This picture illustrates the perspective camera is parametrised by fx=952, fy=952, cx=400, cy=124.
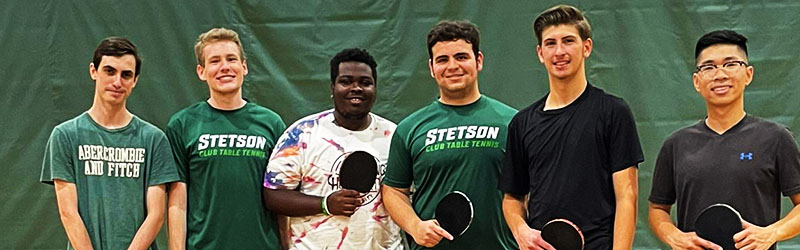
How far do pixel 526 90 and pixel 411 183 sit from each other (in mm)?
2449

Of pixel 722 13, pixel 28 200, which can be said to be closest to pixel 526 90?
pixel 722 13

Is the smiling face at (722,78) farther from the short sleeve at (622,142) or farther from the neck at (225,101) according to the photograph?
the neck at (225,101)

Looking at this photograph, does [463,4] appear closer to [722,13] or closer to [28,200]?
[722,13]

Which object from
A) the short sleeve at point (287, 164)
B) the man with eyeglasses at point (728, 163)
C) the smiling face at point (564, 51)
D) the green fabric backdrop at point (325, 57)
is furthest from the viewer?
the green fabric backdrop at point (325, 57)

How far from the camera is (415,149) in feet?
15.1

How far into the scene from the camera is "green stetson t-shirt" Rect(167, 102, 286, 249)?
4883mm

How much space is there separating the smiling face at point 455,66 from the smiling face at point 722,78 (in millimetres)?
1058

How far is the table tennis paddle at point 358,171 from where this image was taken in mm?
4453

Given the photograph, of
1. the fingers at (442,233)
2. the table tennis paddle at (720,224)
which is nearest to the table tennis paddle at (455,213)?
the fingers at (442,233)

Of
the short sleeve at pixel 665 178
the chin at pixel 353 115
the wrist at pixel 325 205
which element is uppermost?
the chin at pixel 353 115

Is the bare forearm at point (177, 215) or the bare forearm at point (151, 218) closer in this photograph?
the bare forearm at point (151, 218)

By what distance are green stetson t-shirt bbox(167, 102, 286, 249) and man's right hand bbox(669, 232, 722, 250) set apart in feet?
6.69

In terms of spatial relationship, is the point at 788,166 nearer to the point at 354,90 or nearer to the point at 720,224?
the point at 720,224

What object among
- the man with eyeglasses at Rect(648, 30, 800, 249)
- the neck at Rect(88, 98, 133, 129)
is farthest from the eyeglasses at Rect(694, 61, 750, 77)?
the neck at Rect(88, 98, 133, 129)
